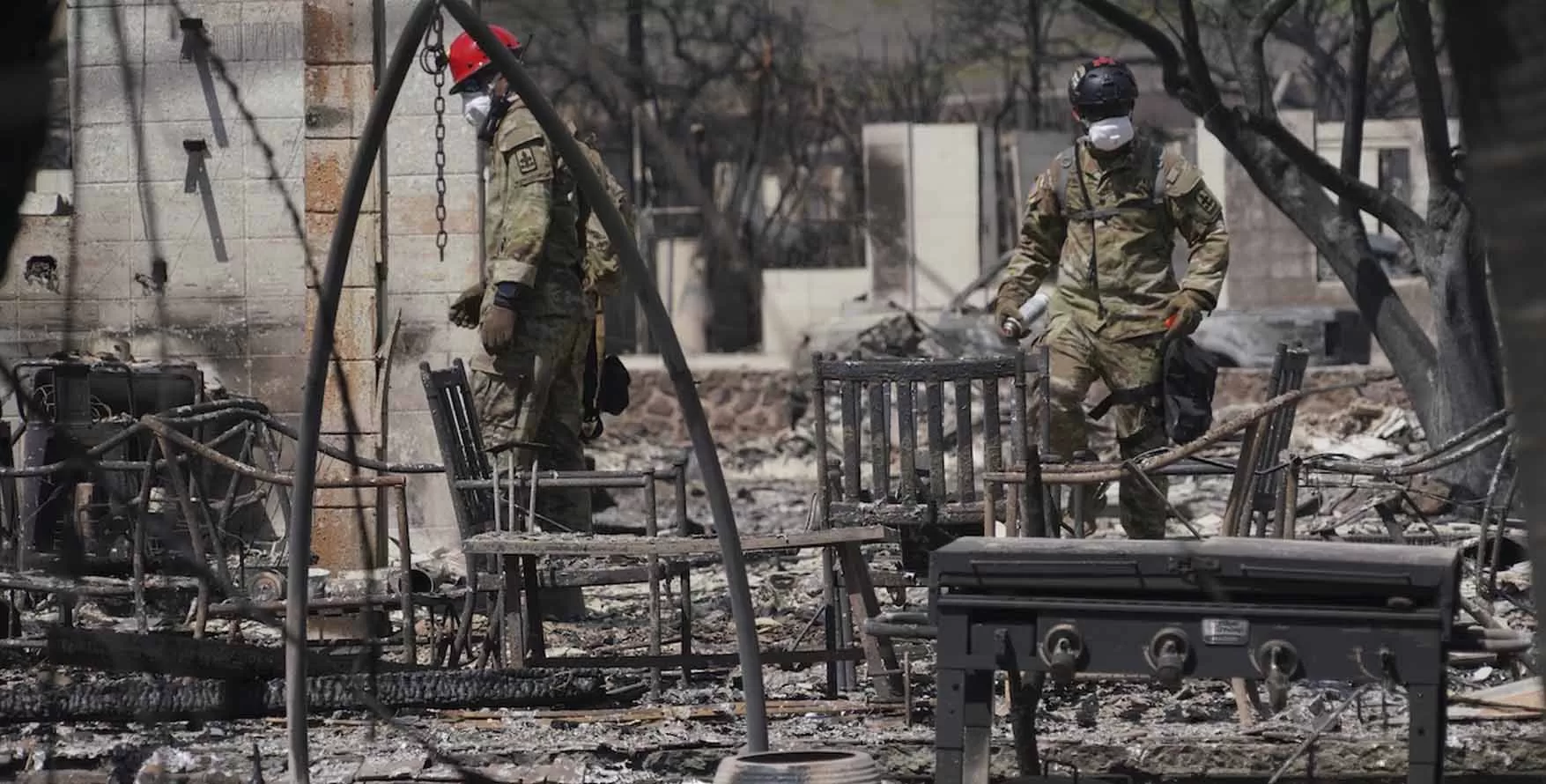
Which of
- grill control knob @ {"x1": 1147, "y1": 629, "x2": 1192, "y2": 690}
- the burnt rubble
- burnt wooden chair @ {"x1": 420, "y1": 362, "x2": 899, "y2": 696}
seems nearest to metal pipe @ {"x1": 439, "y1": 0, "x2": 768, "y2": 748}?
the burnt rubble

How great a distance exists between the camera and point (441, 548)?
1126 cm

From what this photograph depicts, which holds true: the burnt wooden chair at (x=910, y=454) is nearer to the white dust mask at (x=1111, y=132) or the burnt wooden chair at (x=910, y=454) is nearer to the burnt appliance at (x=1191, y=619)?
the white dust mask at (x=1111, y=132)

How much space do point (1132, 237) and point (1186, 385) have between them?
2.09ft

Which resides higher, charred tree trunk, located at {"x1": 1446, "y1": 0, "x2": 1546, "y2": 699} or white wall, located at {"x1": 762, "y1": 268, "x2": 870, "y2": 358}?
charred tree trunk, located at {"x1": 1446, "y1": 0, "x2": 1546, "y2": 699}

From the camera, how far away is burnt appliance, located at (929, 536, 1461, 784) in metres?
4.65

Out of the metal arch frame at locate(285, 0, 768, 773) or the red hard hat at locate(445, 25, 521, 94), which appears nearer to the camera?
the metal arch frame at locate(285, 0, 768, 773)

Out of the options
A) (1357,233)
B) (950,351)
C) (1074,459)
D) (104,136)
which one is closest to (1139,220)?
(1074,459)

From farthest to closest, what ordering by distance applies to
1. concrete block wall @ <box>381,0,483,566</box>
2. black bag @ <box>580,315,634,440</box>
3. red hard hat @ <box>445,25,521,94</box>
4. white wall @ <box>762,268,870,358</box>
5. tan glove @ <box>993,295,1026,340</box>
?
white wall @ <box>762,268,870,358</box> → concrete block wall @ <box>381,0,483,566</box> → black bag @ <box>580,315,634,440</box> → tan glove @ <box>993,295,1026,340</box> → red hard hat @ <box>445,25,521,94</box>

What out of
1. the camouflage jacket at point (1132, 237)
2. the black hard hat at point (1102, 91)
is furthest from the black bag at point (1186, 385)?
the black hard hat at point (1102, 91)

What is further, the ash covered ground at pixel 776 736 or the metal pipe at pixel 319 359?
the ash covered ground at pixel 776 736

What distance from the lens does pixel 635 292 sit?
516 centimetres

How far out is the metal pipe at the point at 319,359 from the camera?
203 inches

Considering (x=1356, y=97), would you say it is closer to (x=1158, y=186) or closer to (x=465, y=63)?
(x=1158, y=186)

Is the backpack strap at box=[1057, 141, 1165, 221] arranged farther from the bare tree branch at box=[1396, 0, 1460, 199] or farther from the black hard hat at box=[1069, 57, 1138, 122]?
the bare tree branch at box=[1396, 0, 1460, 199]
